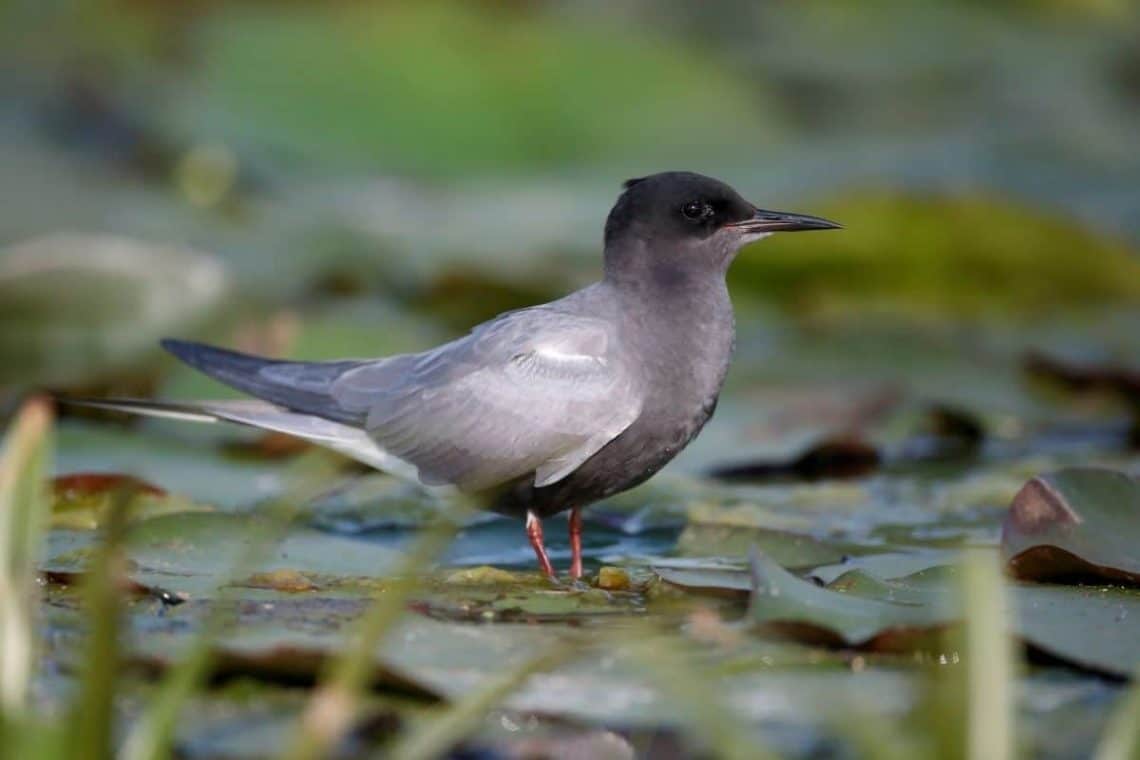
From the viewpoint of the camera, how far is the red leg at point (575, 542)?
4704 mm

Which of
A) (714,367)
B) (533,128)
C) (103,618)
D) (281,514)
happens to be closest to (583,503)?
(714,367)

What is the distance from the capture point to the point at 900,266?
7.74m

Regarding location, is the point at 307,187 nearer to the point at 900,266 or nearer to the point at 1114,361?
the point at 900,266

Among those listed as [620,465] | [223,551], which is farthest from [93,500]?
[620,465]

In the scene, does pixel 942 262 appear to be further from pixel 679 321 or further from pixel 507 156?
pixel 679 321

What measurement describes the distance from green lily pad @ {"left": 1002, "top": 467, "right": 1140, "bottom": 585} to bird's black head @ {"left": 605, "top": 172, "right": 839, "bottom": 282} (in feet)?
3.52

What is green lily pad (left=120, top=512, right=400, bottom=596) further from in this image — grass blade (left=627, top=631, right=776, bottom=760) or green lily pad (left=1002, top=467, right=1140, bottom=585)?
grass blade (left=627, top=631, right=776, bottom=760)

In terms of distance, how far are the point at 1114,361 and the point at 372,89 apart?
13.4 feet

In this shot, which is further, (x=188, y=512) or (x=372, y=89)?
(x=372, y=89)

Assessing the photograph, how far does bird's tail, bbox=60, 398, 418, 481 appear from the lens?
5.02 m

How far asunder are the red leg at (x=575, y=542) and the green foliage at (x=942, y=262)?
2.75m

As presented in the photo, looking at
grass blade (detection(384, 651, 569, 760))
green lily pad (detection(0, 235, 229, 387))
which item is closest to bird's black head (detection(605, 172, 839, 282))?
green lily pad (detection(0, 235, 229, 387))

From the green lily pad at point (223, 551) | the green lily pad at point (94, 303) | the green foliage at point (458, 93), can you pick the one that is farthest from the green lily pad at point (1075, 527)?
the green foliage at point (458, 93)

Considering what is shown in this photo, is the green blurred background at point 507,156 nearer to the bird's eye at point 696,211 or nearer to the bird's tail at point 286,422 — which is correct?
the bird's tail at point 286,422
